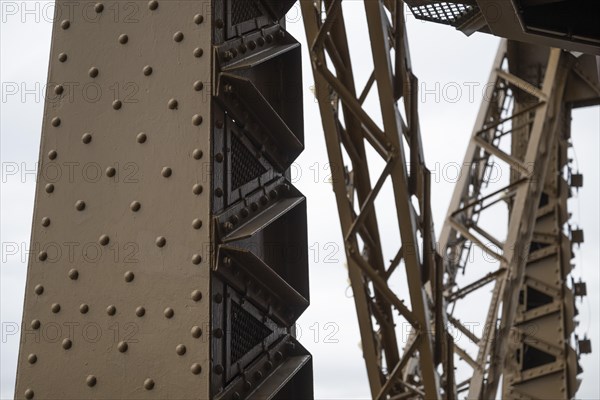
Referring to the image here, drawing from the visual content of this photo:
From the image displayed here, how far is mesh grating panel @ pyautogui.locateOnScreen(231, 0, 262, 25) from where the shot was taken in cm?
367

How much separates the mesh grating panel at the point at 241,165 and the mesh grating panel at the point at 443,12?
168 centimetres

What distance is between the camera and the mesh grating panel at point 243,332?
3.32 metres

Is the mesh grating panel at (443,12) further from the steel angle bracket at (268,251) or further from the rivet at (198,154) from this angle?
the rivet at (198,154)

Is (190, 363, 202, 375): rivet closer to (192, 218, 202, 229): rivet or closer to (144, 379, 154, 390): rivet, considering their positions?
(144, 379, 154, 390): rivet

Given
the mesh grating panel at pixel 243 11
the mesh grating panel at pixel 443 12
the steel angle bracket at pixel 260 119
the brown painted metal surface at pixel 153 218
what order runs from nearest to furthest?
the brown painted metal surface at pixel 153 218
the steel angle bracket at pixel 260 119
the mesh grating panel at pixel 243 11
the mesh grating panel at pixel 443 12

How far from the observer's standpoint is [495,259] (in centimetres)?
1364

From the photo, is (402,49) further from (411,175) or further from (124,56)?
(124,56)

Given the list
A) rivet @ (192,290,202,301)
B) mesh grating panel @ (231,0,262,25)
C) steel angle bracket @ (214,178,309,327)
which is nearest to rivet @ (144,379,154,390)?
rivet @ (192,290,202,301)

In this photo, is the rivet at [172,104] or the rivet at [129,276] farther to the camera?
the rivet at [172,104]

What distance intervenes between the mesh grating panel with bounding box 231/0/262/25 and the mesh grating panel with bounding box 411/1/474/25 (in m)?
1.28

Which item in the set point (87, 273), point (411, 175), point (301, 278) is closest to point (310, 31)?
point (411, 175)

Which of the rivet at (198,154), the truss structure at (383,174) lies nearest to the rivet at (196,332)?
the rivet at (198,154)

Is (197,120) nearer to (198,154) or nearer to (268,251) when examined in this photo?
(198,154)

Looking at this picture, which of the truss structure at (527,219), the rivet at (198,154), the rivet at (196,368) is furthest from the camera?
the truss structure at (527,219)
